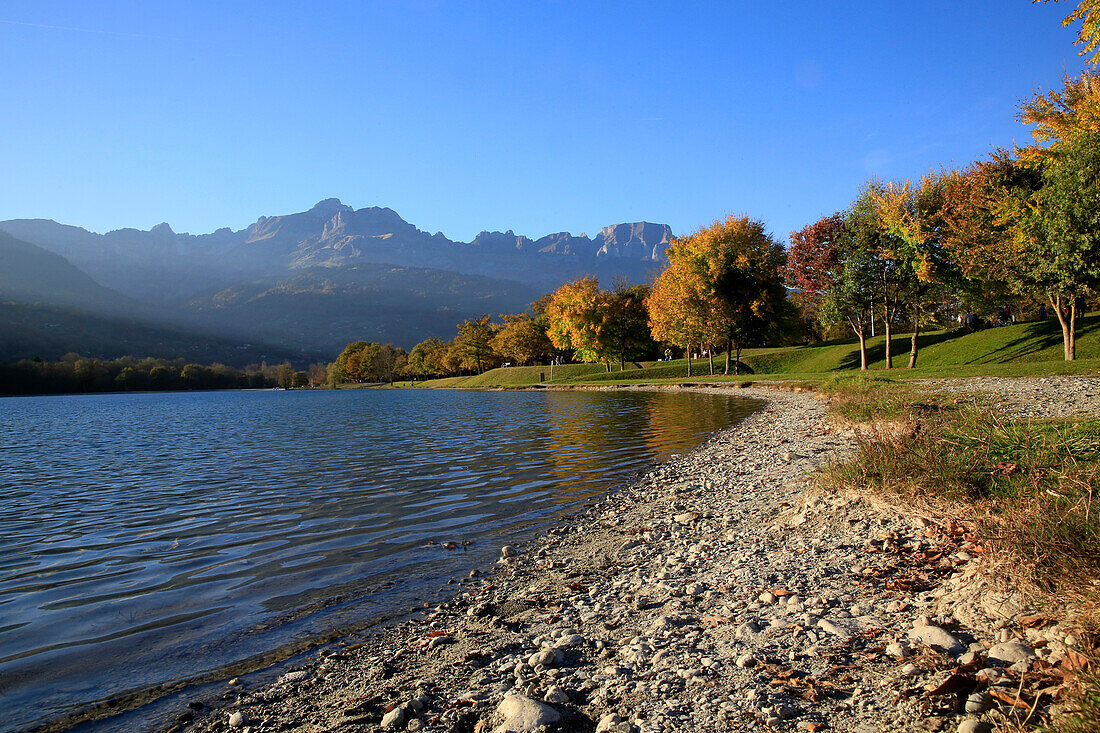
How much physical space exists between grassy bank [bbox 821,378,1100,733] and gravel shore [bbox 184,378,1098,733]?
0.22 metres

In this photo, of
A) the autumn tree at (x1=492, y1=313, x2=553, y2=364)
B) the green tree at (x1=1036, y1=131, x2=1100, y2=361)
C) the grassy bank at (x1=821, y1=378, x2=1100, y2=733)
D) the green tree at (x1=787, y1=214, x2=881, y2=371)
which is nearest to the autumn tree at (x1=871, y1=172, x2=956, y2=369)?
the green tree at (x1=787, y1=214, x2=881, y2=371)

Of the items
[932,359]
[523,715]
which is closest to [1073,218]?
[932,359]

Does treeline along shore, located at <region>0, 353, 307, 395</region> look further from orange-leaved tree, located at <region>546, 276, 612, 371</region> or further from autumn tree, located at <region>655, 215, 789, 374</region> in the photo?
autumn tree, located at <region>655, 215, 789, 374</region>

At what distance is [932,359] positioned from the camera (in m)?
43.6

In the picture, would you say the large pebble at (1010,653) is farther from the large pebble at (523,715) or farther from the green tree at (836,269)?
the green tree at (836,269)

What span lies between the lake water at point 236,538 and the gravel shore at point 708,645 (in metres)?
1.08

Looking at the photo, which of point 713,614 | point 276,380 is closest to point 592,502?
point 713,614

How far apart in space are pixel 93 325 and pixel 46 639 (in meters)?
246

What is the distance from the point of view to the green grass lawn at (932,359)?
29.8 m

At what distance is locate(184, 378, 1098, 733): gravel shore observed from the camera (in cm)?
371

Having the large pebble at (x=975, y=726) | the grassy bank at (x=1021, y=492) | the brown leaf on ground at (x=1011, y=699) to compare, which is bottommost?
the large pebble at (x=975, y=726)

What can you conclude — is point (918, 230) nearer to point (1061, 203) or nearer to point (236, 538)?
point (1061, 203)

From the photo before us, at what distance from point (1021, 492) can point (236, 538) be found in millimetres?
11332

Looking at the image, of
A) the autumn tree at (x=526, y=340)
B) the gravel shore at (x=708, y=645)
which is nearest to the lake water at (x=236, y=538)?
the gravel shore at (x=708, y=645)
